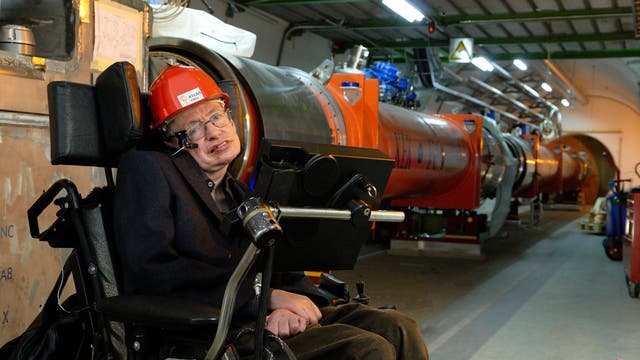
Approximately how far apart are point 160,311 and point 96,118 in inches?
26.4

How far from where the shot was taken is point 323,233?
1.83 meters

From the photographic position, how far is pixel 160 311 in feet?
5.28

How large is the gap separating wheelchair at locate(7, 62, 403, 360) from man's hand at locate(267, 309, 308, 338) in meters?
0.17

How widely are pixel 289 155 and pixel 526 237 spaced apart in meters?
10.1

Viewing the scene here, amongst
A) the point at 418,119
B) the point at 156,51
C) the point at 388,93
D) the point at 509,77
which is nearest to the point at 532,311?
the point at 418,119

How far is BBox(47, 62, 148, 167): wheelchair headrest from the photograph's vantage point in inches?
75.4

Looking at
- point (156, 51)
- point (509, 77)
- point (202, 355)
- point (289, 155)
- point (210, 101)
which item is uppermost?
point (509, 77)

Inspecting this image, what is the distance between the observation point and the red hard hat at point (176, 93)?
2031 millimetres

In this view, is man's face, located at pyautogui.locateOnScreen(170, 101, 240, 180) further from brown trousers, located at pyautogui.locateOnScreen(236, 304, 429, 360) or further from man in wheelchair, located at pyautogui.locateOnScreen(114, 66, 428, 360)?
brown trousers, located at pyautogui.locateOnScreen(236, 304, 429, 360)

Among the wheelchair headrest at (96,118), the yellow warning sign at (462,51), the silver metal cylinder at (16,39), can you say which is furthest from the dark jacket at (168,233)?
the yellow warning sign at (462,51)

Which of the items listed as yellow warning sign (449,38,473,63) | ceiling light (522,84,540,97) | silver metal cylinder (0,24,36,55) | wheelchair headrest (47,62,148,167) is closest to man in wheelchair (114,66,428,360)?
wheelchair headrest (47,62,148,167)

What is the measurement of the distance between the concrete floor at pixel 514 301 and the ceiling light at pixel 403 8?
3.13 m

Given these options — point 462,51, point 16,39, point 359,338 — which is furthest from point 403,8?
point 359,338

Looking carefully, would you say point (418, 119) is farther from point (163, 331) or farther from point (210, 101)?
point (163, 331)
